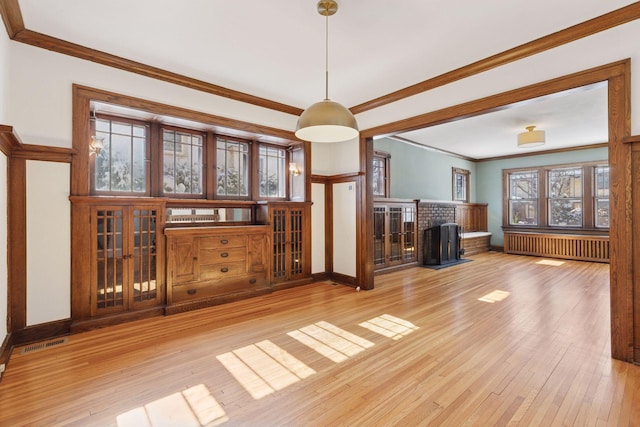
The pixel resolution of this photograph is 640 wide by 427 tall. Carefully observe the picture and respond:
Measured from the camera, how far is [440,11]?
2.62 meters

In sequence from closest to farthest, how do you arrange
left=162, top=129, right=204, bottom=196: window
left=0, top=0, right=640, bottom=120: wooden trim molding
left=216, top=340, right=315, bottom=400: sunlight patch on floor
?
left=216, top=340, right=315, bottom=400: sunlight patch on floor, left=0, top=0, right=640, bottom=120: wooden trim molding, left=162, top=129, right=204, bottom=196: window

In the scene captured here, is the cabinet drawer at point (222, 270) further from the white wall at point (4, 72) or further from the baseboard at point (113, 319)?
the white wall at point (4, 72)

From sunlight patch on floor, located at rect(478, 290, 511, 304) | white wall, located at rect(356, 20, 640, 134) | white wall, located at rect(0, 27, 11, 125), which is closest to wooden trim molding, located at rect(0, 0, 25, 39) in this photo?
white wall, located at rect(0, 27, 11, 125)

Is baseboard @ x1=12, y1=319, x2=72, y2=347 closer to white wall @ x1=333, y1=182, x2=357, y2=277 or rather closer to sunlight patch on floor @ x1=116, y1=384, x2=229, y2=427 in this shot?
sunlight patch on floor @ x1=116, y1=384, x2=229, y2=427

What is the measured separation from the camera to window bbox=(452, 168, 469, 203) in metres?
9.21

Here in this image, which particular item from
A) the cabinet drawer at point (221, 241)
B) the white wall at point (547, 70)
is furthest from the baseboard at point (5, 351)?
the white wall at point (547, 70)

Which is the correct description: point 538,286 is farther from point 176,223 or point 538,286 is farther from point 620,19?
point 176,223

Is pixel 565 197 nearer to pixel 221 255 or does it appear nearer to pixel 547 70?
pixel 547 70

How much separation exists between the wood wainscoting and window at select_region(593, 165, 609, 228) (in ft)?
2.07

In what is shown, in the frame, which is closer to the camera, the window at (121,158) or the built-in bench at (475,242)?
the window at (121,158)

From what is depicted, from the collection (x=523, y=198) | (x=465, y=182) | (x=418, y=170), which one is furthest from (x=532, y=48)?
(x=523, y=198)

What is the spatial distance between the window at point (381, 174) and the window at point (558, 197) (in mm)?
4958

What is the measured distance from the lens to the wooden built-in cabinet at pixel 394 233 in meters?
6.24

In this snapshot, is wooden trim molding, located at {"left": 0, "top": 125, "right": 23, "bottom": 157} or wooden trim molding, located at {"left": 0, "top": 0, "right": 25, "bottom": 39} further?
wooden trim molding, located at {"left": 0, "top": 0, "right": 25, "bottom": 39}
